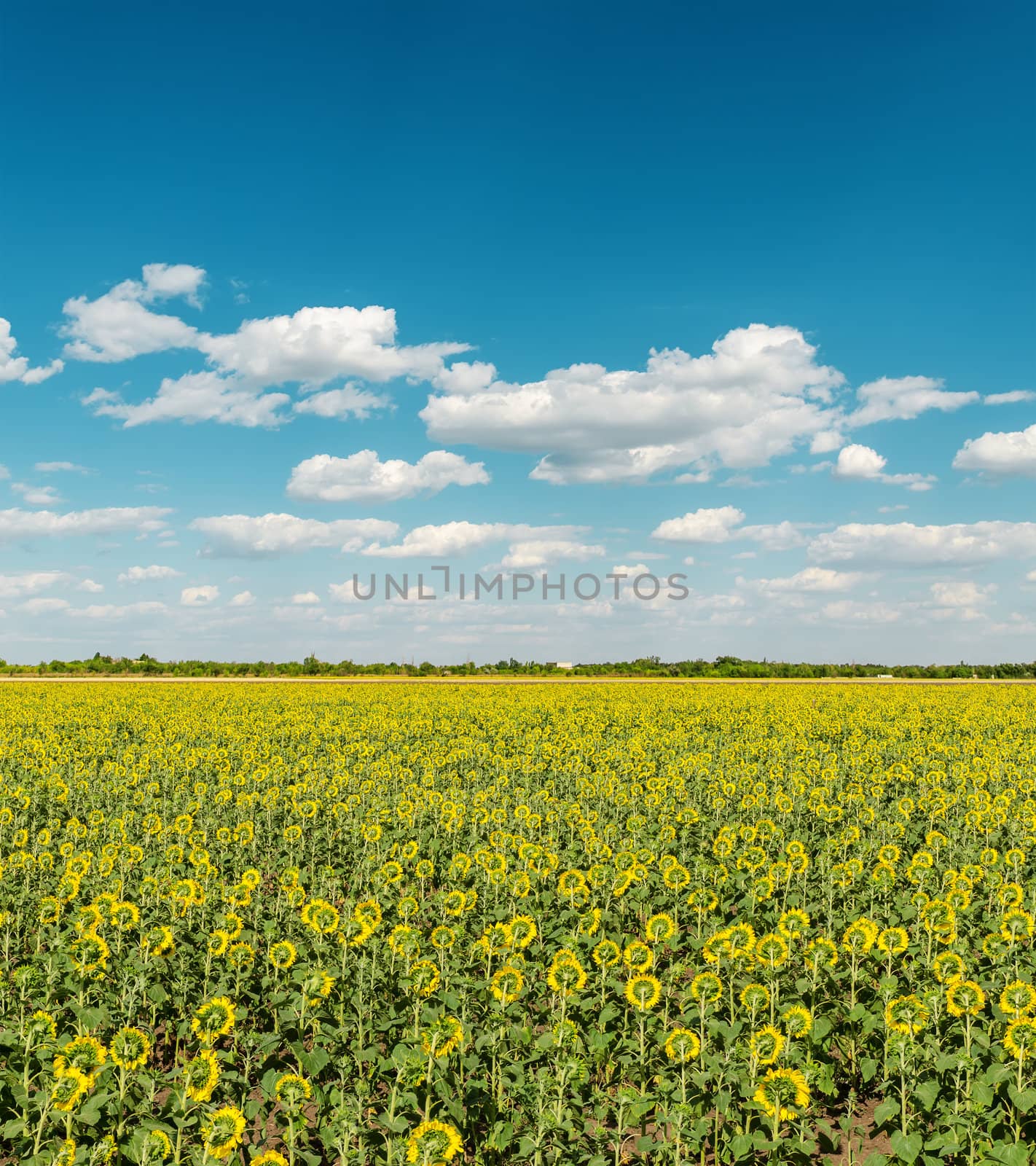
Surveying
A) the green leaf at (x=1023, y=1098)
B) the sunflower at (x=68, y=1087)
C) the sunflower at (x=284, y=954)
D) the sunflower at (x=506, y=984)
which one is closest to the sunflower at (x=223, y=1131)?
the sunflower at (x=68, y=1087)

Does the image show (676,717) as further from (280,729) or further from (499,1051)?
(499,1051)

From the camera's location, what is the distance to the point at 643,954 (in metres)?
7.56

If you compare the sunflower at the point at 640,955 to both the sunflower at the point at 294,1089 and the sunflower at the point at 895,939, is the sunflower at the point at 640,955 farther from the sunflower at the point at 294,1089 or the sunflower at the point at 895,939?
the sunflower at the point at 294,1089

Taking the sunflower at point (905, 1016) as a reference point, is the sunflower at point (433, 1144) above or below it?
above

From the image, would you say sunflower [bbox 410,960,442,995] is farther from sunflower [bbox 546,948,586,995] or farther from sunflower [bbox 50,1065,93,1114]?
sunflower [bbox 50,1065,93,1114]

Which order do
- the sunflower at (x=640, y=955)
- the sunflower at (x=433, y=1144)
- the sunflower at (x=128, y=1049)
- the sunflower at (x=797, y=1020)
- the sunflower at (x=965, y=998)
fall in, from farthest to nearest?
1. the sunflower at (x=640, y=955)
2. the sunflower at (x=965, y=998)
3. the sunflower at (x=797, y=1020)
4. the sunflower at (x=128, y=1049)
5. the sunflower at (x=433, y=1144)

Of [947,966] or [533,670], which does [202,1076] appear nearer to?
[947,966]

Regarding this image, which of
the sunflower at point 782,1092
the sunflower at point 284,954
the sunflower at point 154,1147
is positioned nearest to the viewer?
the sunflower at point 154,1147

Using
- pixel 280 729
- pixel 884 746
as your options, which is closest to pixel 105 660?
pixel 280 729

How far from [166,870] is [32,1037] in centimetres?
548

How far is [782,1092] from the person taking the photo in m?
5.57

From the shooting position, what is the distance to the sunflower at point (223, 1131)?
482cm

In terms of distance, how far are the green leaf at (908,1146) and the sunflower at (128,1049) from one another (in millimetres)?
5256

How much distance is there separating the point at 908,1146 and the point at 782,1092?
3.18 feet
